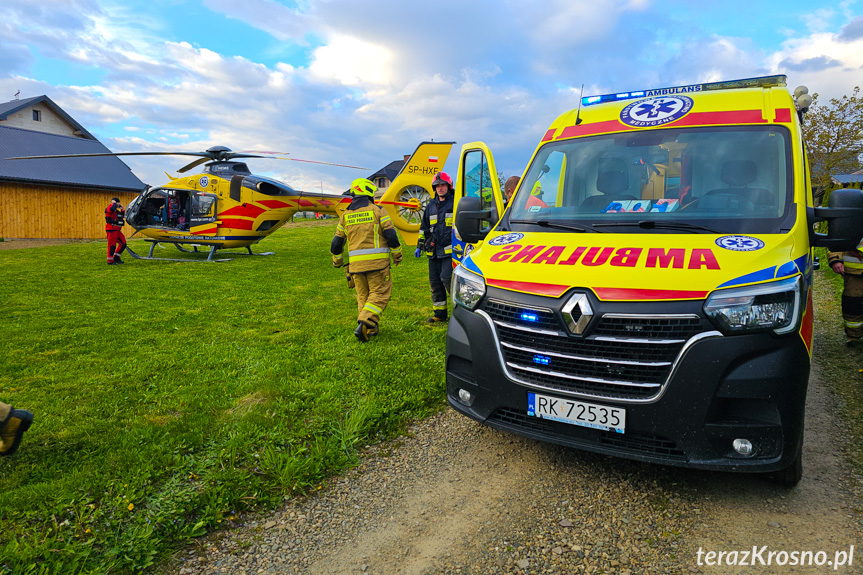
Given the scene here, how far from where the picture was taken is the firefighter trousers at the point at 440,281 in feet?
24.9

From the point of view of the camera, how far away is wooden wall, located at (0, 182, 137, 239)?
24234 mm

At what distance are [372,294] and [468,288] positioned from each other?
10.8ft

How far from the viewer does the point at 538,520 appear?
281cm

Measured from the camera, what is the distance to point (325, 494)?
3123mm

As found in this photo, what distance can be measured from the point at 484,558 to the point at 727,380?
149cm

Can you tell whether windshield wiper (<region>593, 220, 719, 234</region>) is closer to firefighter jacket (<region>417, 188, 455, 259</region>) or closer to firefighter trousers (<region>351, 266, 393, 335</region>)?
firefighter trousers (<region>351, 266, 393, 335</region>)

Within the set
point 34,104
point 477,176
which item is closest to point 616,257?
point 477,176

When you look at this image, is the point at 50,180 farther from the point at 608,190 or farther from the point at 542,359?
the point at 542,359

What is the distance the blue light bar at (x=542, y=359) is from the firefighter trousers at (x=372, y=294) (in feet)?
11.8

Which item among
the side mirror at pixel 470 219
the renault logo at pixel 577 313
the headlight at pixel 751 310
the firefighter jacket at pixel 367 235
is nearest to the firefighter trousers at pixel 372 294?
the firefighter jacket at pixel 367 235

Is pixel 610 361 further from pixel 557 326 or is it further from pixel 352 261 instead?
pixel 352 261

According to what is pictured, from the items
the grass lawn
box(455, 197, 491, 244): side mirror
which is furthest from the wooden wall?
box(455, 197, 491, 244): side mirror

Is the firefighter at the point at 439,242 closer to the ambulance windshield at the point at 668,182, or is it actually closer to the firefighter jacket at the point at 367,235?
the firefighter jacket at the point at 367,235

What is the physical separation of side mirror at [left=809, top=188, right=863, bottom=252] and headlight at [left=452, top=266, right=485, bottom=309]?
2.15 meters
